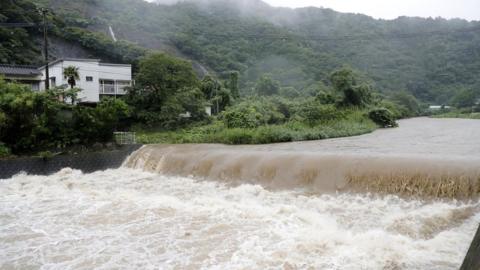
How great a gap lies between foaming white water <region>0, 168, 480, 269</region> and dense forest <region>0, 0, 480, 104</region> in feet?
108

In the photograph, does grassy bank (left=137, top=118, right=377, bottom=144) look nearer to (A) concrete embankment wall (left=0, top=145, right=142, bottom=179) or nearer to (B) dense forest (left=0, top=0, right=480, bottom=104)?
(A) concrete embankment wall (left=0, top=145, right=142, bottom=179)

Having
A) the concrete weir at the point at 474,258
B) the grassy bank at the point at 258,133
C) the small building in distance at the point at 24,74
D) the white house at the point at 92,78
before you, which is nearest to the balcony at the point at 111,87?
the white house at the point at 92,78

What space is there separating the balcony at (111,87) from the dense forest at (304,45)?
15.3 m

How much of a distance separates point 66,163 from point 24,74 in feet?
47.3

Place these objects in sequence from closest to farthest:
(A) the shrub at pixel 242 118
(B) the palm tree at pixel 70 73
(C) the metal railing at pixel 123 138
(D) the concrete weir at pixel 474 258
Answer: (D) the concrete weir at pixel 474 258
(C) the metal railing at pixel 123 138
(A) the shrub at pixel 242 118
(B) the palm tree at pixel 70 73

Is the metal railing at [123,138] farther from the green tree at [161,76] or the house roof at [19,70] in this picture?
the house roof at [19,70]

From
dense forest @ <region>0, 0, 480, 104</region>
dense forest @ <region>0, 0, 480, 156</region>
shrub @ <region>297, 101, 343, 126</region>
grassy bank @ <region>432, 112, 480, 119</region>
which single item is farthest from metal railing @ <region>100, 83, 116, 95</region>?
grassy bank @ <region>432, 112, 480, 119</region>

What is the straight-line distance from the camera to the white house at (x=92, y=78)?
24.2 meters

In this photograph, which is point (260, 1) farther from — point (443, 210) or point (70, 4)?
point (443, 210)

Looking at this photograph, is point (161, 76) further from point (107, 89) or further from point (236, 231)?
point (236, 231)

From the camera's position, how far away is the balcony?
83.2 feet

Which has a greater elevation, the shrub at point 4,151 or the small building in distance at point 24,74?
the small building in distance at point 24,74

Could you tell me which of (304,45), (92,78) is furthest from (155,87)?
(304,45)

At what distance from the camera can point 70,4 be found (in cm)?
4706
